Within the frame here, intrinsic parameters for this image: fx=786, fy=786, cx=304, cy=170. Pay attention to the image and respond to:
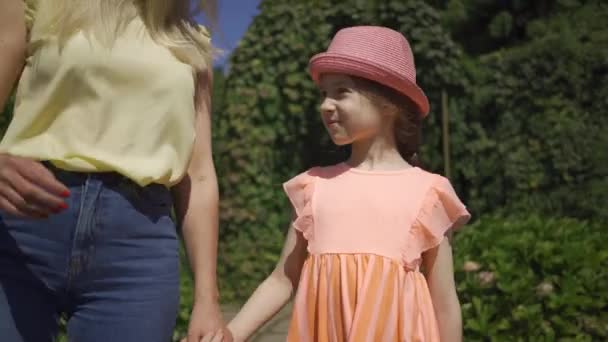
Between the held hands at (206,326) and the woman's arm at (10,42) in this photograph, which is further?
the held hands at (206,326)

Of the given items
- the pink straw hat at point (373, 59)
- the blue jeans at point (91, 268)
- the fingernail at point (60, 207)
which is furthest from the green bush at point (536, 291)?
the fingernail at point (60, 207)

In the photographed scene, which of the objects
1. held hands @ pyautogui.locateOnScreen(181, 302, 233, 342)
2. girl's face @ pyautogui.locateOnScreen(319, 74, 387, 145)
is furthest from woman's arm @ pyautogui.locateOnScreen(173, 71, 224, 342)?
girl's face @ pyautogui.locateOnScreen(319, 74, 387, 145)

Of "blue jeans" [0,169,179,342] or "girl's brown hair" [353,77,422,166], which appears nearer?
"blue jeans" [0,169,179,342]

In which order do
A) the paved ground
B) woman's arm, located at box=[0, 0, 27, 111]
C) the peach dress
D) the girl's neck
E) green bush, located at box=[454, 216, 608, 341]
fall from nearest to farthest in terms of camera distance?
woman's arm, located at box=[0, 0, 27, 111] < the peach dress < the girl's neck < green bush, located at box=[454, 216, 608, 341] < the paved ground

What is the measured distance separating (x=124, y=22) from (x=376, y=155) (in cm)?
64

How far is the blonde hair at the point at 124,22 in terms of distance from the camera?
142 centimetres

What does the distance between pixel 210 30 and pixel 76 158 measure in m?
0.46

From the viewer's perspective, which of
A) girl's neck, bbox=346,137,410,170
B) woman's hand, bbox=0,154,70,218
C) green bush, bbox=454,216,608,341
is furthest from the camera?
green bush, bbox=454,216,608,341

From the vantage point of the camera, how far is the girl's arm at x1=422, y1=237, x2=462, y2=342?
1.72 m

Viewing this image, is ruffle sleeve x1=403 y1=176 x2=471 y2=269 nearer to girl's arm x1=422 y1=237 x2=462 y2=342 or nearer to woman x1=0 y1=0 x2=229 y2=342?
girl's arm x1=422 y1=237 x2=462 y2=342

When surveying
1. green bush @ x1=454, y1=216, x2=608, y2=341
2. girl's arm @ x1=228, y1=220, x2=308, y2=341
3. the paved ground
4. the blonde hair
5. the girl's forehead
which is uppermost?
the blonde hair

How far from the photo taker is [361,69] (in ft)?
5.66

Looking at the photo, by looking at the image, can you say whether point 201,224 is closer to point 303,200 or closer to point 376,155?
point 303,200

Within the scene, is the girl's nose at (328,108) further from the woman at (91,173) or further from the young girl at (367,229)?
the woman at (91,173)
